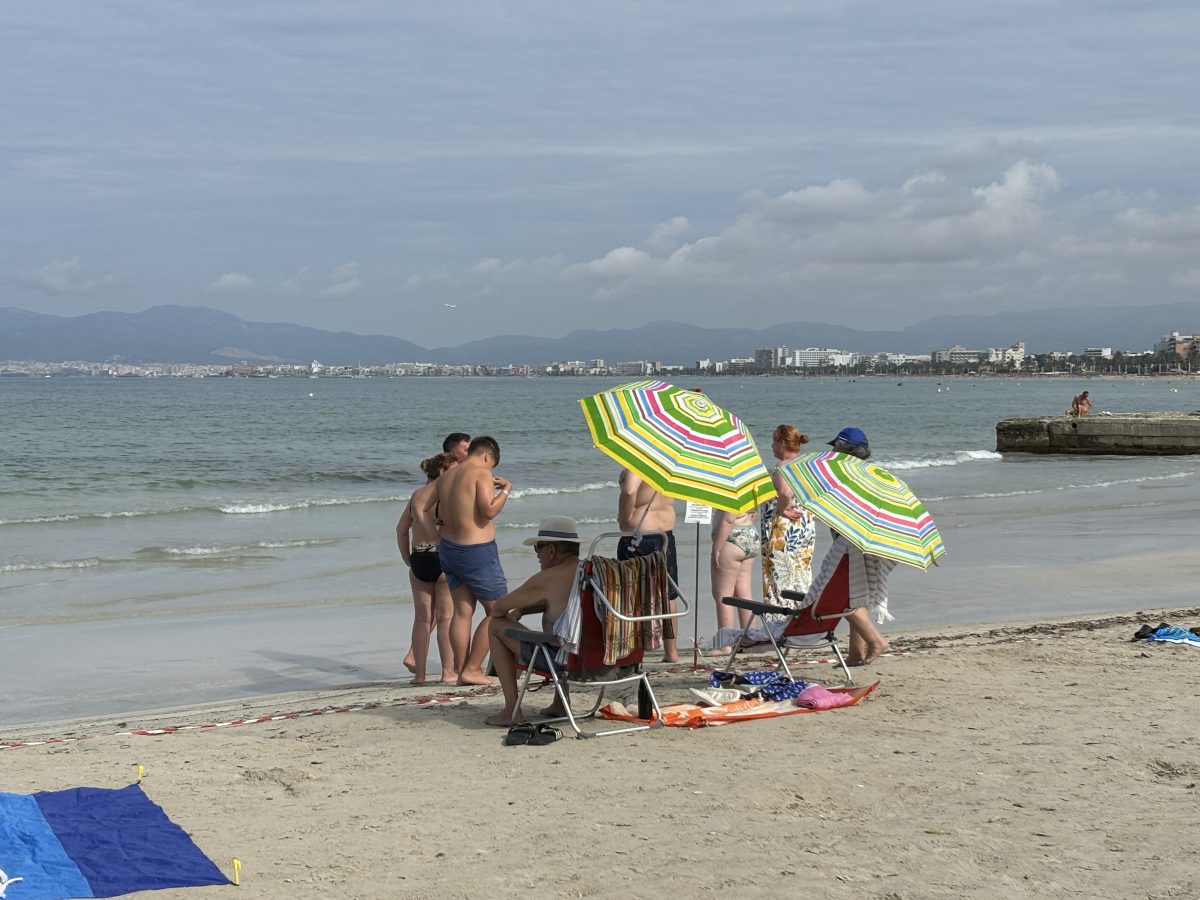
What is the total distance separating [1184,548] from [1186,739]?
390 inches

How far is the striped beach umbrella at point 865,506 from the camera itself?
6.51 m

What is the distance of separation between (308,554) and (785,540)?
874 cm

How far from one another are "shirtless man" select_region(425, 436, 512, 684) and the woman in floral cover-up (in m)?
1.76

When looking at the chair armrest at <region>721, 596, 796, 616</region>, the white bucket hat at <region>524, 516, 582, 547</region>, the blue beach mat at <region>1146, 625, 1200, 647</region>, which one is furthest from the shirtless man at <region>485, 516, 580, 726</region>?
the blue beach mat at <region>1146, 625, 1200, 647</region>

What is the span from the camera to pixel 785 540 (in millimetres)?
8227

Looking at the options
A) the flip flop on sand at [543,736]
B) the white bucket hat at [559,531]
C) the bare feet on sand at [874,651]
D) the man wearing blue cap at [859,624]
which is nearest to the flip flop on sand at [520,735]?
the flip flop on sand at [543,736]

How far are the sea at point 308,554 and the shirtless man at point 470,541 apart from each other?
865 millimetres

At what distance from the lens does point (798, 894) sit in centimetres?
413

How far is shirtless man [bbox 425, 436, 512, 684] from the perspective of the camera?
7.50m

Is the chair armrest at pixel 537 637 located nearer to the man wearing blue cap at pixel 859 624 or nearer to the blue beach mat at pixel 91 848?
the blue beach mat at pixel 91 848

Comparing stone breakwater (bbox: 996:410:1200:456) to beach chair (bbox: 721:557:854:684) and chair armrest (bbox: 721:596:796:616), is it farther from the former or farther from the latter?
chair armrest (bbox: 721:596:796:616)

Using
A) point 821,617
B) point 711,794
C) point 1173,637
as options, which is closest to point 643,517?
point 821,617

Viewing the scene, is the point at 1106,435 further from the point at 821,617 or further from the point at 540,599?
the point at 540,599

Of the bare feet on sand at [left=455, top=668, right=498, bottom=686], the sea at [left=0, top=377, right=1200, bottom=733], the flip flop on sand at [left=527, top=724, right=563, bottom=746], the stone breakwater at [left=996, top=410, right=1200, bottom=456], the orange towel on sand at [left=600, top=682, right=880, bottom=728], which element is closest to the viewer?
the flip flop on sand at [left=527, top=724, right=563, bottom=746]
